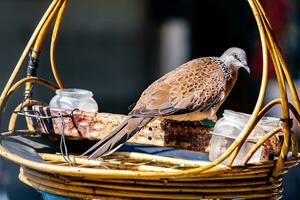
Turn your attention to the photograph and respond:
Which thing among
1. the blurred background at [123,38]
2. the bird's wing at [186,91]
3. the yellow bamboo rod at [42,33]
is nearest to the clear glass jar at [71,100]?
the yellow bamboo rod at [42,33]

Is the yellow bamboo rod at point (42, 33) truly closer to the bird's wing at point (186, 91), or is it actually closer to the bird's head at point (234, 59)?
the bird's wing at point (186, 91)

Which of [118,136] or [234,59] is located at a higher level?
[234,59]

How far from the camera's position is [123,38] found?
21.5ft

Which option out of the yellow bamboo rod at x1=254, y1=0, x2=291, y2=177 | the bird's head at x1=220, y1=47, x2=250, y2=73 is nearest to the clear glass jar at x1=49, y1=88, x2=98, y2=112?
the bird's head at x1=220, y1=47, x2=250, y2=73

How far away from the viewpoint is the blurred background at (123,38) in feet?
18.2

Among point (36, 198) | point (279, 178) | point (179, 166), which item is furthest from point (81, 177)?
point (36, 198)

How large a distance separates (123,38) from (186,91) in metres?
4.77

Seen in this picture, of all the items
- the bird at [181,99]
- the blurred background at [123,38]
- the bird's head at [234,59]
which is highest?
the bird's head at [234,59]

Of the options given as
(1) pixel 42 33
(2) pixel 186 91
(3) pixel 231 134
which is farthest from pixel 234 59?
(1) pixel 42 33

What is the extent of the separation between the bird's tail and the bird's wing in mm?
21

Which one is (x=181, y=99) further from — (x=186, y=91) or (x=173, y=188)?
(x=173, y=188)

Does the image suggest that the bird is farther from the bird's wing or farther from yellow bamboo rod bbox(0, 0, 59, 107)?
yellow bamboo rod bbox(0, 0, 59, 107)

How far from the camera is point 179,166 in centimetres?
173

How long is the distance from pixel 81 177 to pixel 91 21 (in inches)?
197
